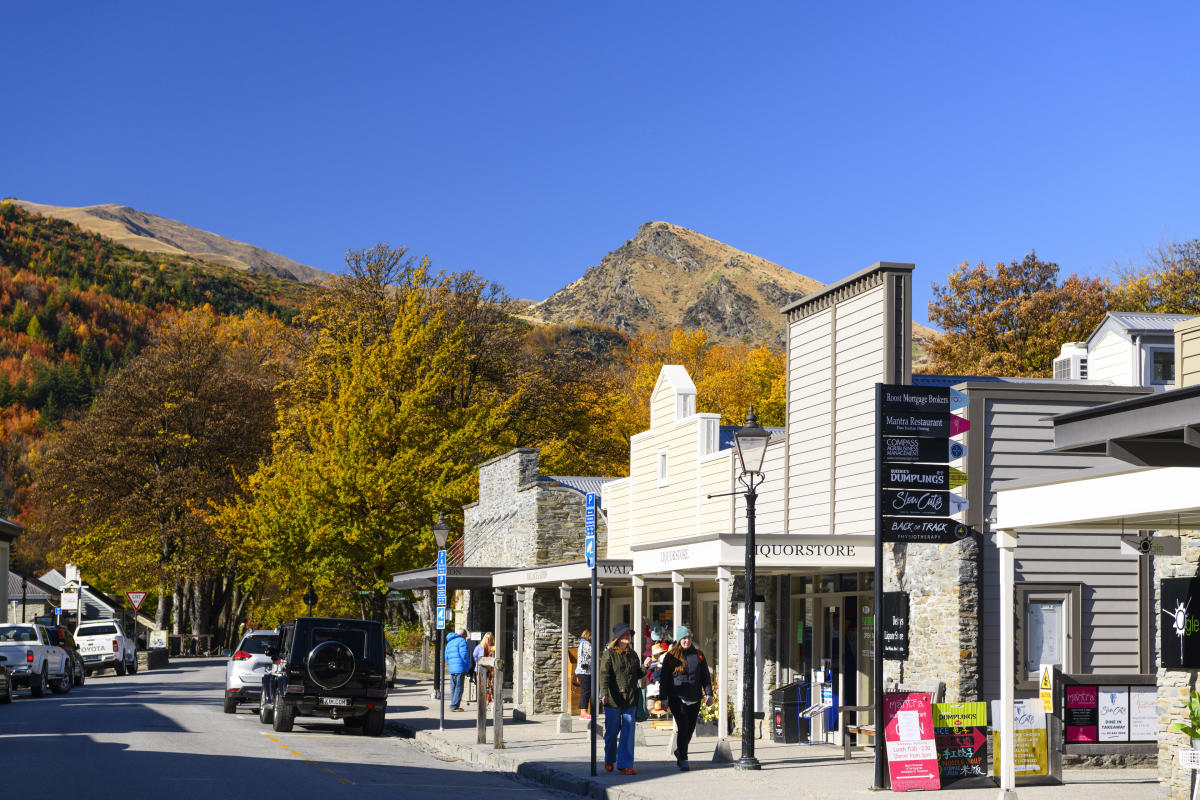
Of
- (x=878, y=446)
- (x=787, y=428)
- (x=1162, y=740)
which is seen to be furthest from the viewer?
(x=787, y=428)

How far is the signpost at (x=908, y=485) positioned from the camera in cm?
1502

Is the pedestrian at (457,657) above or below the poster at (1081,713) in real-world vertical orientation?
below

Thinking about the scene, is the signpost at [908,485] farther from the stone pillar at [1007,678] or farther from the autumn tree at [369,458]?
the autumn tree at [369,458]

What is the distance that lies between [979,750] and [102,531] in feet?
189

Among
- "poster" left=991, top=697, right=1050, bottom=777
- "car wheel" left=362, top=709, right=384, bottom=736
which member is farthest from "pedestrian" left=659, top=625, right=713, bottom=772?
"car wheel" left=362, top=709, right=384, bottom=736

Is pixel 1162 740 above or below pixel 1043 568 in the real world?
below

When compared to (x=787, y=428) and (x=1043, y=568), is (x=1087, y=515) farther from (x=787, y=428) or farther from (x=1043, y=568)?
(x=787, y=428)

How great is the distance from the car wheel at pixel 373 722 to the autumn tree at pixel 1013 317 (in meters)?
32.0

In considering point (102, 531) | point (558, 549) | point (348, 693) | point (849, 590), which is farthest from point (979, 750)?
point (102, 531)

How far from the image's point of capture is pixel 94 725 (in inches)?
950

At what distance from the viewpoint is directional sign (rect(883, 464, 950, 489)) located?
15.5 meters

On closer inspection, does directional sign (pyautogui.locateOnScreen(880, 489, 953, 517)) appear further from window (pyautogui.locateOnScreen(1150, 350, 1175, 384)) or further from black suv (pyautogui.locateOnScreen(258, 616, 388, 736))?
window (pyautogui.locateOnScreen(1150, 350, 1175, 384))

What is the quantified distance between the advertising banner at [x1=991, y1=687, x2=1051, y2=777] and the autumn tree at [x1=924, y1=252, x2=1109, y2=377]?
1417 inches

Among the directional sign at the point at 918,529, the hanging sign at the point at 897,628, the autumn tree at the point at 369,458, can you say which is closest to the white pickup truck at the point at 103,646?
the autumn tree at the point at 369,458
